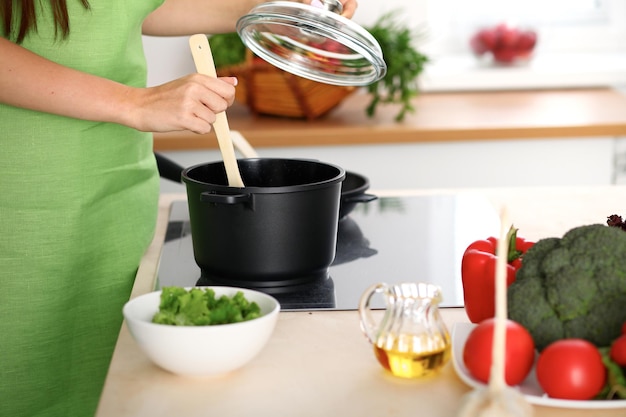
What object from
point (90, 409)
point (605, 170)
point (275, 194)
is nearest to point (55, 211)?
point (90, 409)

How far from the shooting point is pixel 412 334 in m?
0.85

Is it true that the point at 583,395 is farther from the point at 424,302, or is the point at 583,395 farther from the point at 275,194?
the point at 275,194

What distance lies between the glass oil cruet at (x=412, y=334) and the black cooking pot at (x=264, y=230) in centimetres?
24

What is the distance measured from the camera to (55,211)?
4.25 ft

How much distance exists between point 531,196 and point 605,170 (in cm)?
83

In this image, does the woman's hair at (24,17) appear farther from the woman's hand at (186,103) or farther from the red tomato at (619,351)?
the red tomato at (619,351)

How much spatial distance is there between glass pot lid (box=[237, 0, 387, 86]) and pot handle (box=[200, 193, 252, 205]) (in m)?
0.21

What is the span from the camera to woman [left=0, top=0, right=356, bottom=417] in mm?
1207

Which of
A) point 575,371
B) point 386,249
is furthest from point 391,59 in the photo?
point 575,371

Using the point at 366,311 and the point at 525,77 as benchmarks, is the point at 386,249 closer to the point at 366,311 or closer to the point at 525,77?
the point at 366,311

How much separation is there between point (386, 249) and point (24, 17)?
0.60 m

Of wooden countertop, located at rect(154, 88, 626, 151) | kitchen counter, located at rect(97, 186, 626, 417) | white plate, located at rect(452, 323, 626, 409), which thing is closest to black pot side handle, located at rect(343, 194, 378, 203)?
kitchen counter, located at rect(97, 186, 626, 417)

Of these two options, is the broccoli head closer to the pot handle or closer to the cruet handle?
the cruet handle

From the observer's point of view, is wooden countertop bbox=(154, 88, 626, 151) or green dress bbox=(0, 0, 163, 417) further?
wooden countertop bbox=(154, 88, 626, 151)
